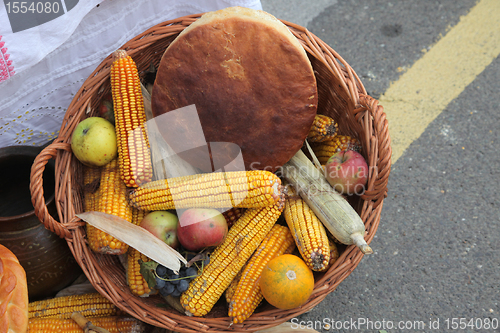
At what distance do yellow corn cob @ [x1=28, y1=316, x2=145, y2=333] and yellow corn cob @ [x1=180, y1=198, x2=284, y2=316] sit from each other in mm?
338

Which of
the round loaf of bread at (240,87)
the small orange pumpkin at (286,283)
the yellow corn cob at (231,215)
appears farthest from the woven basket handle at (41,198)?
the small orange pumpkin at (286,283)

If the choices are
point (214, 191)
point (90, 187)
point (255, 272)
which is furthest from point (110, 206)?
point (255, 272)

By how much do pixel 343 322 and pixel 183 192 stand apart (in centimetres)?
115

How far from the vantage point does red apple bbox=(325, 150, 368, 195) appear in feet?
4.86

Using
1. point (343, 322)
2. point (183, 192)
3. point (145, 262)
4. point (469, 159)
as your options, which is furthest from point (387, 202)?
point (145, 262)

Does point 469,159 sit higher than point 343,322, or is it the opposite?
point 469,159

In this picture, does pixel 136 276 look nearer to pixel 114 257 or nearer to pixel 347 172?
pixel 114 257

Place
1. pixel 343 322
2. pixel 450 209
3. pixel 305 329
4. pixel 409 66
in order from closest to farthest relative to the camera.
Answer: pixel 305 329 → pixel 343 322 → pixel 450 209 → pixel 409 66

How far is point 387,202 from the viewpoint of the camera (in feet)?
7.14

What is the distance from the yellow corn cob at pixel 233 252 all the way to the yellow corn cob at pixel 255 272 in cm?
4

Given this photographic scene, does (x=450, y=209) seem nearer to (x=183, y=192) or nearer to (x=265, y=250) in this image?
(x=265, y=250)

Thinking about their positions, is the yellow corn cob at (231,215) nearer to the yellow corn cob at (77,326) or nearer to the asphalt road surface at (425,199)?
the yellow corn cob at (77,326)

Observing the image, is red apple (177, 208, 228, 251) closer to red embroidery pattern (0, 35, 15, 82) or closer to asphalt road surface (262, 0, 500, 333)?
asphalt road surface (262, 0, 500, 333)

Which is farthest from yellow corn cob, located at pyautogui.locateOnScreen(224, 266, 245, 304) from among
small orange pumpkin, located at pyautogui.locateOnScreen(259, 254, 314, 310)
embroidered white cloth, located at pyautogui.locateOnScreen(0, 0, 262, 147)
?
embroidered white cloth, located at pyautogui.locateOnScreen(0, 0, 262, 147)
